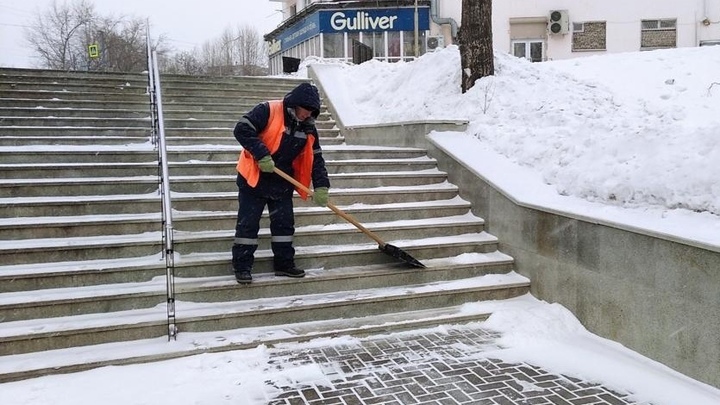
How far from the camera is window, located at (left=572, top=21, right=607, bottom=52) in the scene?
26.0m

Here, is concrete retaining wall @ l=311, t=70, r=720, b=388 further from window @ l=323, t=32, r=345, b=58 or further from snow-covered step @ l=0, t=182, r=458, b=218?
window @ l=323, t=32, r=345, b=58

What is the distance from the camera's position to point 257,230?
510 cm

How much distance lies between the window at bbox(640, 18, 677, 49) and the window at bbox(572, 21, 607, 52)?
1.83 metres

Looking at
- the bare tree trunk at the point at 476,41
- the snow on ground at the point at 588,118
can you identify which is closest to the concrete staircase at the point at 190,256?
the snow on ground at the point at 588,118

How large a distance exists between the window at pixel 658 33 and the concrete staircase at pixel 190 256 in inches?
913

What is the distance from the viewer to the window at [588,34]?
2598 centimetres

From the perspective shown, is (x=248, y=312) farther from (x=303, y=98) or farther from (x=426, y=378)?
(x=303, y=98)

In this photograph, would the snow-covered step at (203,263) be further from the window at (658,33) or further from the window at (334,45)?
the window at (658,33)

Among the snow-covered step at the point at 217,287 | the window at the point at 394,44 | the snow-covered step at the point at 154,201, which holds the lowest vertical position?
the snow-covered step at the point at 217,287

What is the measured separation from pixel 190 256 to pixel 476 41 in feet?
17.5

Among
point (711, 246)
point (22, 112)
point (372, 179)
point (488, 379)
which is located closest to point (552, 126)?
point (372, 179)

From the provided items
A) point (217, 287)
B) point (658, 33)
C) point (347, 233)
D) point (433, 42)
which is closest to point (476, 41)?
point (347, 233)

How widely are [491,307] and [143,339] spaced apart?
9.94 ft

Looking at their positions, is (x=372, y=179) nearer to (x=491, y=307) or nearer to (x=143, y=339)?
(x=491, y=307)
